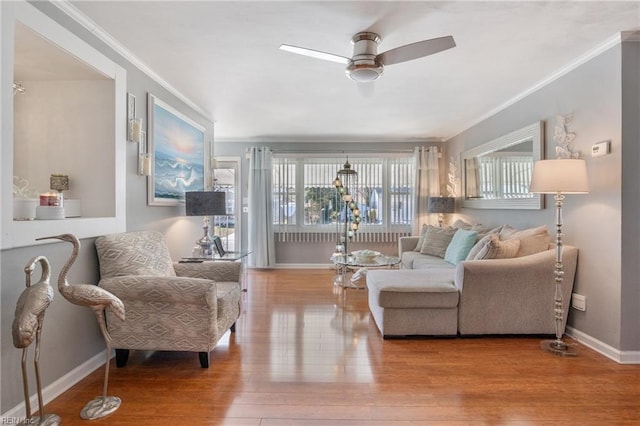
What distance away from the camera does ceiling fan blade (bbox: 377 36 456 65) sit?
196 centimetres

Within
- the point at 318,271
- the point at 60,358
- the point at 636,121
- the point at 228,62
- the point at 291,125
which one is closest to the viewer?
the point at 60,358

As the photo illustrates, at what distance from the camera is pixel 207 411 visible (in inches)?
71.3

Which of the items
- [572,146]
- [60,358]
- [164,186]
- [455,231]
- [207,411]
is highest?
[572,146]

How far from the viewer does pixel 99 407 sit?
1.79 m

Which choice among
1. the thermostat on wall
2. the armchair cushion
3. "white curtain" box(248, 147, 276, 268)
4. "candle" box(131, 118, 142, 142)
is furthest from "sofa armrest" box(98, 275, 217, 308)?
"white curtain" box(248, 147, 276, 268)

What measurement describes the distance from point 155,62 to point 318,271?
3883 mm

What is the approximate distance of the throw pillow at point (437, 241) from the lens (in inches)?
171

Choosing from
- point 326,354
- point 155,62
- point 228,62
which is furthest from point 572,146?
point 155,62

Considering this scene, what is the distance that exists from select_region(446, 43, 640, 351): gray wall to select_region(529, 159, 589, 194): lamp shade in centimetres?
22

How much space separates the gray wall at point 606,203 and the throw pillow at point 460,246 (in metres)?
0.98

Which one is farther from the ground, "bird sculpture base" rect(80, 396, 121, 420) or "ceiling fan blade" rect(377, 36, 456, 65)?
"ceiling fan blade" rect(377, 36, 456, 65)

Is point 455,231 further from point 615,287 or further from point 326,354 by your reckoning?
point 326,354

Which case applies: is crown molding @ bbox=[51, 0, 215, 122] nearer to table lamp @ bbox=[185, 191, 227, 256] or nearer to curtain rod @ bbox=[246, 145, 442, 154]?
table lamp @ bbox=[185, 191, 227, 256]

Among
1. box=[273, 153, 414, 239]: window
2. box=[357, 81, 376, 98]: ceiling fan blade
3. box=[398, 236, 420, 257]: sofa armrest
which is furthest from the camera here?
box=[273, 153, 414, 239]: window
